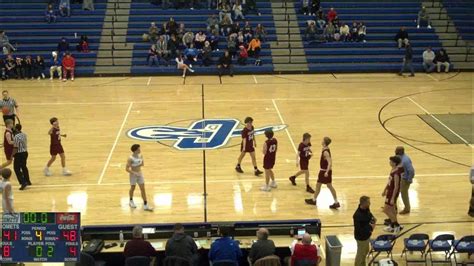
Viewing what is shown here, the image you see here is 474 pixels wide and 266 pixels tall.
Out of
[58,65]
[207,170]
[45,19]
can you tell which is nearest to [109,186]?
[207,170]

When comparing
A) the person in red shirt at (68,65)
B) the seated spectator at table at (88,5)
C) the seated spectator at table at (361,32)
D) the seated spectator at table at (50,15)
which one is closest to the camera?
the person in red shirt at (68,65)

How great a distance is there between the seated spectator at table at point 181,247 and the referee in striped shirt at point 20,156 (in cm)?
613

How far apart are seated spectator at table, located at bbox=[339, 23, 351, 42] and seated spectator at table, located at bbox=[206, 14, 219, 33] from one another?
640 cm

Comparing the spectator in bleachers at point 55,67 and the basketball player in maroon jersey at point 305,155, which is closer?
the basketball player in maroon jersey at point 305,155

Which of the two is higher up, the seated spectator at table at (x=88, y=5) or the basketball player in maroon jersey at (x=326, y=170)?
the seated spectator at table at (x=88, y=5)

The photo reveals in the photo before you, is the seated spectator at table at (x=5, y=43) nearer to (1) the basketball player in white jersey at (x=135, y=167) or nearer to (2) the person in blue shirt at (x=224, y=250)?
(1) the basketball player in white jersey at (x=135, y=167)

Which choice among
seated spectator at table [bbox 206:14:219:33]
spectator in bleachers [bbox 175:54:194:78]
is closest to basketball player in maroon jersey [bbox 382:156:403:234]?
spectator in bleachers [bbox 175:54:194:78]

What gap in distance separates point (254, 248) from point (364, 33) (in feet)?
78.7

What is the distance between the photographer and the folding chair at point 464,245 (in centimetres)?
988

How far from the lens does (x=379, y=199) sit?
43.7 ft

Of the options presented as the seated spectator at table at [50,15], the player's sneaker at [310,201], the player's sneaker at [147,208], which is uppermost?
the seated spectator at table at [50,15]

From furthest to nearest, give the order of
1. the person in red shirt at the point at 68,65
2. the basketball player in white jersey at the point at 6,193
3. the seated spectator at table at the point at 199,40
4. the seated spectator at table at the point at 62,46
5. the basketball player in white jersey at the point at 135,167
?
the seated spectator at table at the point at 199,40 < the seated spectator at table at the point at 62,46 < the person in red shirt at the point at 68,65 < the basketball player in white jersey at the point at 135,167 < the basketball player in white jersey at the point at 6,193

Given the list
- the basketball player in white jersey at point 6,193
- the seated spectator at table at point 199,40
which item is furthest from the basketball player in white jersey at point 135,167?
the seated spectator at table at point 199,40

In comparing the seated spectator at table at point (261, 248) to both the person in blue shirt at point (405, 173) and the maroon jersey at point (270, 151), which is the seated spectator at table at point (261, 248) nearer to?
the person in blue shirt at point (405, 173)
